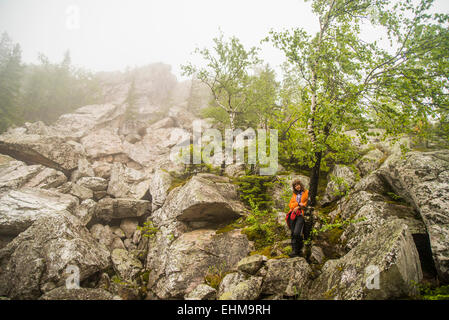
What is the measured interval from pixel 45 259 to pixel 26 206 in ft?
23.3

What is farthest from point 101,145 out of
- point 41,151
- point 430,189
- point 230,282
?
point 430,189

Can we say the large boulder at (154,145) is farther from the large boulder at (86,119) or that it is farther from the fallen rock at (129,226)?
the fallen rock at (129,226)

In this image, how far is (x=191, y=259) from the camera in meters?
9.65

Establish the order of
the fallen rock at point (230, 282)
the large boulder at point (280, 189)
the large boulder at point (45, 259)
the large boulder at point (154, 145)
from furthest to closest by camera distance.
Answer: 1. the large boulder at point (154, 145)
2. the large boulder at point (280, 189)
3. the large boulder at point (45, 259)
4. the fallen rock at point (230, 282)

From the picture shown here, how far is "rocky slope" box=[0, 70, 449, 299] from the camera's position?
5.93 meters

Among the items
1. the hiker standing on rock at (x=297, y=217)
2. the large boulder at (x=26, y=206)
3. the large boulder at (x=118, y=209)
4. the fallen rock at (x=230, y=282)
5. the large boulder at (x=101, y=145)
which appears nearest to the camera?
the fallen rock at (x=230, y=282)

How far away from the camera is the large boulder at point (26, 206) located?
13008mm

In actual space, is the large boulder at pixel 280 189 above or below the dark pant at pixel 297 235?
above

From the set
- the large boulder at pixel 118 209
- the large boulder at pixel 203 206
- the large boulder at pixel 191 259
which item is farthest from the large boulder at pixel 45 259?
the large boulder at pixel 118 209

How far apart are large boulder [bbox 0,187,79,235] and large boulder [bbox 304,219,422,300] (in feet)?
53.9

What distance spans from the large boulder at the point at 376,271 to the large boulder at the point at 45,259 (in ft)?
33.6

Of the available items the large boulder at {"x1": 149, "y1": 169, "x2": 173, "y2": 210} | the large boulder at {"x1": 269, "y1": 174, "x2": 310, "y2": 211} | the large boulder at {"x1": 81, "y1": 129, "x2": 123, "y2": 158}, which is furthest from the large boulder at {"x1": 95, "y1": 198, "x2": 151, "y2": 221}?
the large boulder at {"x1": 81, "y1": 129, "x2": 123, "y2": 158}

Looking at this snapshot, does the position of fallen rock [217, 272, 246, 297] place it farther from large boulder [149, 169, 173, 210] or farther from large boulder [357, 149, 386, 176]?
large boulder [357, 149, 386, 176]

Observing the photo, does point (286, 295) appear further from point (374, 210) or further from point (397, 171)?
point (397, 171)
